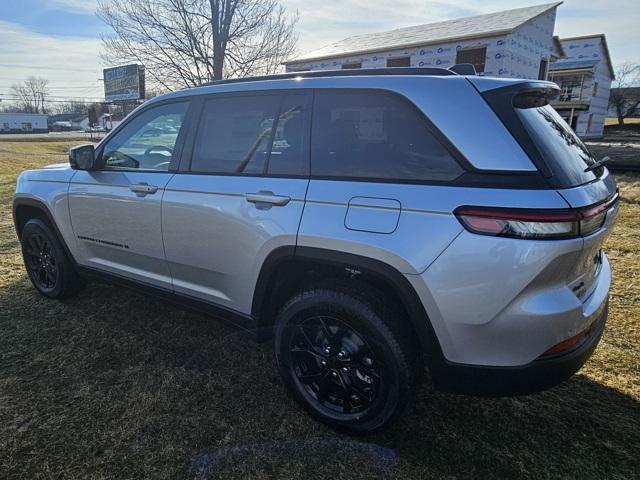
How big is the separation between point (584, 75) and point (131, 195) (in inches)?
1634

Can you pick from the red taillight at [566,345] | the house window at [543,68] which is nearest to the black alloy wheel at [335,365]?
the red taillight at [566,345]

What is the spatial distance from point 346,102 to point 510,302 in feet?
4.20

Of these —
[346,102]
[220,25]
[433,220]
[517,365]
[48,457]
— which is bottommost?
[48,457]

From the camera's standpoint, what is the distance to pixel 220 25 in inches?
658

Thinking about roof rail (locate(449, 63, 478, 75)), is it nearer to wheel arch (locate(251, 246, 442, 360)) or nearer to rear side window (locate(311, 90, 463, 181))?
rear side window (locate(311, 90, 463, 181))

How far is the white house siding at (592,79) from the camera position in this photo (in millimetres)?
35344

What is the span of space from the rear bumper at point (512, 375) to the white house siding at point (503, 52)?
63.9ft

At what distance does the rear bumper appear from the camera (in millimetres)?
1857

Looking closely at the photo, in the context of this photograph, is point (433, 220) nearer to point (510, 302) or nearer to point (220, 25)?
point (510, 302)

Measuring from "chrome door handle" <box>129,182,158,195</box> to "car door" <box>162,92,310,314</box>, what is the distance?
0.50ft

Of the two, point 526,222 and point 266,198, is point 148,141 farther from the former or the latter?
point 526,222

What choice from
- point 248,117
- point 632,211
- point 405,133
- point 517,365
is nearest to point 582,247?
point 517,365

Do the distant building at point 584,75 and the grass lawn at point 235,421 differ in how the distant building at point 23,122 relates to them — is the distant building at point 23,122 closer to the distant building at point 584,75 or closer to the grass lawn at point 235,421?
the distant building at point 584,75

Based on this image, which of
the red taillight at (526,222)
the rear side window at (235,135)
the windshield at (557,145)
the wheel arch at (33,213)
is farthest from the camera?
the wheel arch at (33,213)
